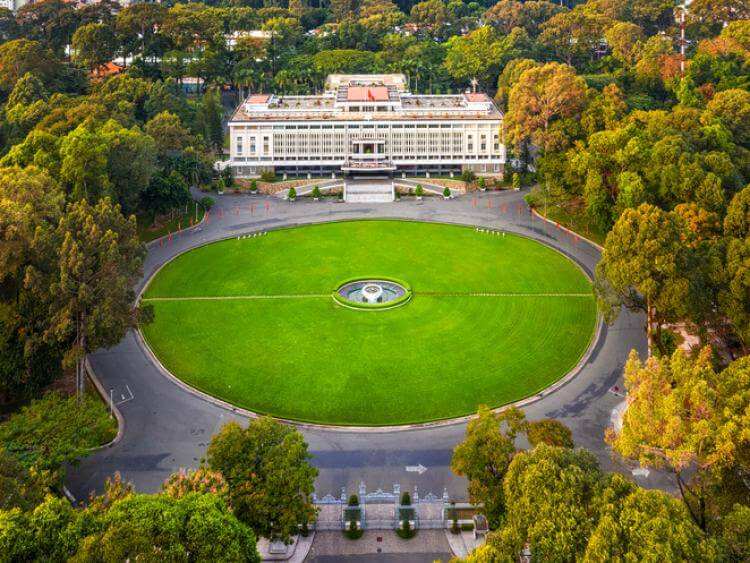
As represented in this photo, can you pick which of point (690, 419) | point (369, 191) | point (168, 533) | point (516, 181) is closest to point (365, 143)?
point (369, 191)

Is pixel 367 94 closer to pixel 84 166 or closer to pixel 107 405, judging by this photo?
pixel 84 166

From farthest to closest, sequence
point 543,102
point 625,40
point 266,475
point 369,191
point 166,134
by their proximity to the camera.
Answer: point 625,40 → point 369,191 → point 166,134 → point 543,102 → point 266,475

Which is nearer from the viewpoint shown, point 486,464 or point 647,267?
point 486,464

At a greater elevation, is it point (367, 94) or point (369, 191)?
point (367, 94)

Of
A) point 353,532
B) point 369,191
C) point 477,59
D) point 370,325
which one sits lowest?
point 353,532

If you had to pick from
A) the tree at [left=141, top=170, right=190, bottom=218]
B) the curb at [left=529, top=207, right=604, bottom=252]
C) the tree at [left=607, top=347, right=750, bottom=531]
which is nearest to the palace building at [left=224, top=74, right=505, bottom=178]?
the curb at [left=529, top=207, right=604, bottom=252]

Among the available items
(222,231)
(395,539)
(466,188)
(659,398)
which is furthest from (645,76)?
(395,539)

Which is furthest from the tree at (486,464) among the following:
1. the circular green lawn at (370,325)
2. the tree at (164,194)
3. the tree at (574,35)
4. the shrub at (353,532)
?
the tree at (574,35)

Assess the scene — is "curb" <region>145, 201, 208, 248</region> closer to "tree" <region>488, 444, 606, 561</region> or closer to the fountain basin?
the fountain basin

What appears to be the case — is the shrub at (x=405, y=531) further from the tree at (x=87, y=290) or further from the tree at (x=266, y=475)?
the tree at (x=87, y=290)
